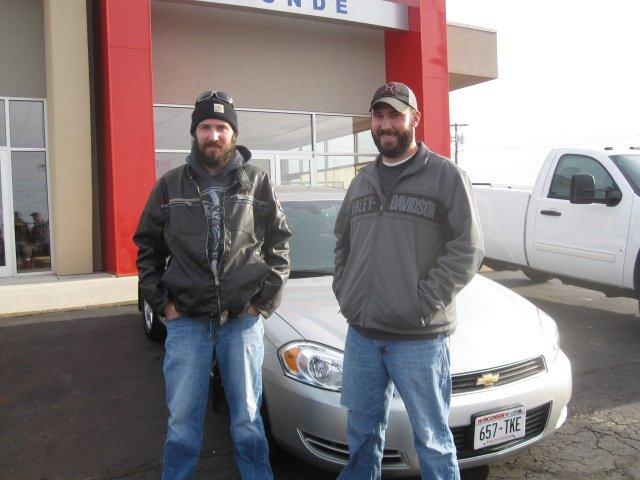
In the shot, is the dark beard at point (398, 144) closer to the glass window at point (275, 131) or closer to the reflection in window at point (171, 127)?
the reflection in window at point (171, 127)

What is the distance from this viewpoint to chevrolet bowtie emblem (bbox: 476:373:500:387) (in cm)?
264

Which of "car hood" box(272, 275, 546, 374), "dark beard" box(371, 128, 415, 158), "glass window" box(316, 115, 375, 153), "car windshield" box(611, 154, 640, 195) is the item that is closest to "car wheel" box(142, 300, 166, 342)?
"car hood" box(272, 275, 546, 374)

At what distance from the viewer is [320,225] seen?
164 inches

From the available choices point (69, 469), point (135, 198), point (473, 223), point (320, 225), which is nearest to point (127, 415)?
point (69, 469)

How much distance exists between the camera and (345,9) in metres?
11.3

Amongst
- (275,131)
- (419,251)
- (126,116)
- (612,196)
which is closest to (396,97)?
(419,251)

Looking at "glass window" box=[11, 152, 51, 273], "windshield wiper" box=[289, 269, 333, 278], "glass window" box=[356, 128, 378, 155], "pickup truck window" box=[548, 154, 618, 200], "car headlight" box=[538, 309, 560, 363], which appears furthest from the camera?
"glass window" box=[356, 128, 378, 155]

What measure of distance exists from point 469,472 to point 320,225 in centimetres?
198

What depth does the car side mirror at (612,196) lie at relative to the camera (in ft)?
18.8

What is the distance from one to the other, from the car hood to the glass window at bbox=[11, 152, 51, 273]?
27.4 feet

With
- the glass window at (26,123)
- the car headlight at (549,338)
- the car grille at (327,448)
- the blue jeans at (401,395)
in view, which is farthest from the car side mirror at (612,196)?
the glass window at (26,123)

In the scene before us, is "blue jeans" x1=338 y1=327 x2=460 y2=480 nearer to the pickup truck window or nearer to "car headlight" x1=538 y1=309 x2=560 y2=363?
"car headlight" x1=538 y1=309 x2=560 y2=363

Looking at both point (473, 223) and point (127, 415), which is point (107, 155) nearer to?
point (127, 415)

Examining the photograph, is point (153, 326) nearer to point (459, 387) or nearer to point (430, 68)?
point (459, 387)
